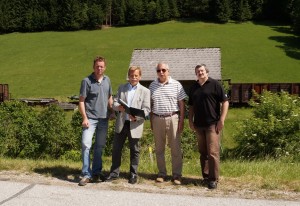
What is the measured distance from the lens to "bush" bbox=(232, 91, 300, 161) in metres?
12.2

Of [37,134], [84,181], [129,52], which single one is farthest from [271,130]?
[129,52]

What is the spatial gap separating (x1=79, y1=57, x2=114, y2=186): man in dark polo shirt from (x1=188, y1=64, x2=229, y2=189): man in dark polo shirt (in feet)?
4.32

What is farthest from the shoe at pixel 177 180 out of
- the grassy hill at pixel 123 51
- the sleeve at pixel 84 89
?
the grassy hill at pixel 123 51

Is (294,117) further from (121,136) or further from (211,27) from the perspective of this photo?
(211,27)

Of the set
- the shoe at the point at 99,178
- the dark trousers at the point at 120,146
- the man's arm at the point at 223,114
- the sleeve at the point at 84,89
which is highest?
the sleeve at the point at 84,89

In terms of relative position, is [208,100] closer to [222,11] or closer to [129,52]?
[129,52]

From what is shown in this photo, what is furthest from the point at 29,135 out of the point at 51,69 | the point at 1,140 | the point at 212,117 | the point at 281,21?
the point at 281,21

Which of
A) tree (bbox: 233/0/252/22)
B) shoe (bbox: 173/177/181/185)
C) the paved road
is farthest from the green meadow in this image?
the paved road

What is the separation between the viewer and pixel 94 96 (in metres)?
5.84

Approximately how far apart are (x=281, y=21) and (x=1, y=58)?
47781 millimetres

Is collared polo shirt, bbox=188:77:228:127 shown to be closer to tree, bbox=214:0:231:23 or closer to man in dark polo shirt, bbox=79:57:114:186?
man in dark polo shirt, bbox=79:57:114:186

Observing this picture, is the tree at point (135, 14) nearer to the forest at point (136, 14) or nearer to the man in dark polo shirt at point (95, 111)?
the forest at point (136, 14)

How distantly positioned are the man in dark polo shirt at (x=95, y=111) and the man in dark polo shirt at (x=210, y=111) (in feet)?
4.32

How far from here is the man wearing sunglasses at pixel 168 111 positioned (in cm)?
575
